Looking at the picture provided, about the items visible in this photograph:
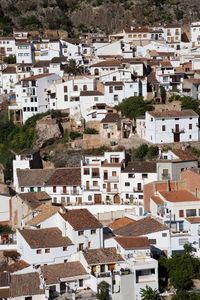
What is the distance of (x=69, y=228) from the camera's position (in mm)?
41469

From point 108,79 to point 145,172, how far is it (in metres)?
16.0

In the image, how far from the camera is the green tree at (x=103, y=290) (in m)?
36.6

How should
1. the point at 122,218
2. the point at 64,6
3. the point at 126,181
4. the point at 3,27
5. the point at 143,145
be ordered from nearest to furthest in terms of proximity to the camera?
the point at 122,218, the point at 126,181, the point at 143,145, the point at 3,27, the point at 64,6

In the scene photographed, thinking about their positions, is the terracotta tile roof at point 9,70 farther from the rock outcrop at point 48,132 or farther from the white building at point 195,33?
the white building at point 195,33

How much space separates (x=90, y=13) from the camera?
9200 cm

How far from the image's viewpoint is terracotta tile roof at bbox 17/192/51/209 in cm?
4675

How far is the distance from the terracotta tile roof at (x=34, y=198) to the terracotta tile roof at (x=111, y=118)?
9672 mm

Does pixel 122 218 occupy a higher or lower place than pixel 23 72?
lower

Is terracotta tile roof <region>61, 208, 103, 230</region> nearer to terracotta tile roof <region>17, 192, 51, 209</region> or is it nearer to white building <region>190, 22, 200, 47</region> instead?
terracotta tile roof <region>17, 192, 51, 209</region>

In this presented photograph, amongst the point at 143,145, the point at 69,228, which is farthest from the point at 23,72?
the point at 69,228

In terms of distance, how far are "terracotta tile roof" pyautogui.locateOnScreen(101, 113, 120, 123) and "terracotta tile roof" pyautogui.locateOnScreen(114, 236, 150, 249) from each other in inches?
688

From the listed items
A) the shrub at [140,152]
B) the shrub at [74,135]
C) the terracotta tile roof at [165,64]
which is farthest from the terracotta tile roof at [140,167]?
the terracotta tile roof at [165,64]

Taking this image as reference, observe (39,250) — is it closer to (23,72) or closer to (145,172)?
(145,172)

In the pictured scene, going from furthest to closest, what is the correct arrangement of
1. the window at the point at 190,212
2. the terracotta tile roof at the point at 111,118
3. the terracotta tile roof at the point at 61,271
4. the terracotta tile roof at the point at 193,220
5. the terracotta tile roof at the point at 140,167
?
the terracotta tile roof at the point at 111,118 < the terracotta tile roof at the point at 140,167 < the window at the point at 190,212 < the terracotta tile roof at the point at 193,220 < the terracotta tile roof at the point at 61,271
